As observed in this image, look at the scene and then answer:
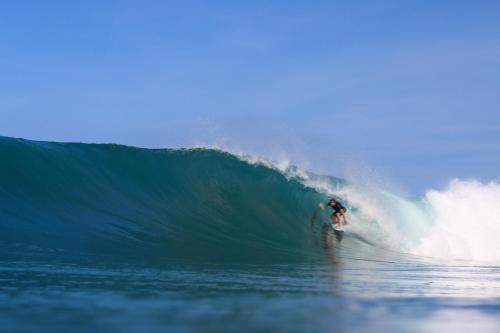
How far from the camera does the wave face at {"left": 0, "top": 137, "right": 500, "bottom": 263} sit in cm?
1016

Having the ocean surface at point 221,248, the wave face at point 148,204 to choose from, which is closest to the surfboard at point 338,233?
the ocean surface at point 221,248

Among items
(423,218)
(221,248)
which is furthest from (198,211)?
(423,218)

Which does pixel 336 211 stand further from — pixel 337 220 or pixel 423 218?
pixel 423 218

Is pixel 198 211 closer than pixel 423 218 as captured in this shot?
Yes

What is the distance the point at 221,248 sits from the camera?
35.4 ft

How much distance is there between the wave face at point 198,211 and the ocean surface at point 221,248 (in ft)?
0.18

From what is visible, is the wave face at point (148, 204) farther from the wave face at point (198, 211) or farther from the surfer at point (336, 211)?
the surfer at point (336, 211)

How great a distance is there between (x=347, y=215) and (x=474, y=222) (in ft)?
13.0

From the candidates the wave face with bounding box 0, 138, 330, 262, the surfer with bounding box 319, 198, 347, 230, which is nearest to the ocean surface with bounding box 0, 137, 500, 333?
the wave face with bounding box 0, 138, 330, 262

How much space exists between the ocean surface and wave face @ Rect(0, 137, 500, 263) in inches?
2.2

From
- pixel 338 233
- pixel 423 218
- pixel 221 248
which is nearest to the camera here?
pixel 221 248

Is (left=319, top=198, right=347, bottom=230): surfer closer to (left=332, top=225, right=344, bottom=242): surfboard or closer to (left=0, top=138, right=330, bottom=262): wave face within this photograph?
(left=332, top=225, right=344, bottom=242): surfboard

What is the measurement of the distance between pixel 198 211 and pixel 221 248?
3.82 meters

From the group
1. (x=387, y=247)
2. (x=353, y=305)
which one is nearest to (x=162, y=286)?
(x=353, y=305)
